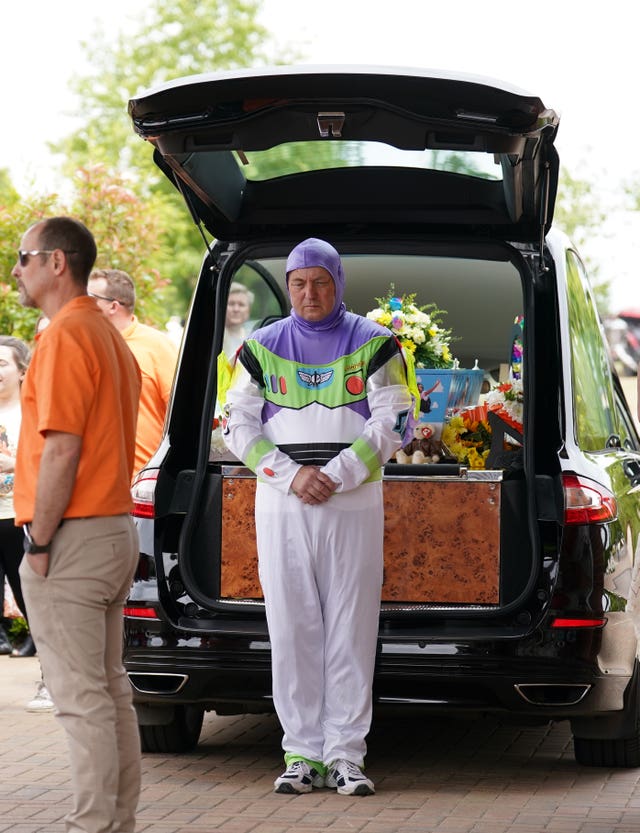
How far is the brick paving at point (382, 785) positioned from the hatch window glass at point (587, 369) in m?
1.31

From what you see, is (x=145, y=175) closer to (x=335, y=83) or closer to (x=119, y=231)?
(x=119, y=231)

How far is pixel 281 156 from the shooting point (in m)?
5.89

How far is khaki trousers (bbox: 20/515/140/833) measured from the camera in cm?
413

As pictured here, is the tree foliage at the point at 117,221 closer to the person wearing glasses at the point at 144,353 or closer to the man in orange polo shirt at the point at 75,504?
the person wearing glasses at the point at 144,353

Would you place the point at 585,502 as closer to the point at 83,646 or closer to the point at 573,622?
the point at 573,622

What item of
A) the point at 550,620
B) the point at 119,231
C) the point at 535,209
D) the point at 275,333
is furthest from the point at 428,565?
the point at 119,231

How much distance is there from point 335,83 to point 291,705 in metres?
2.26

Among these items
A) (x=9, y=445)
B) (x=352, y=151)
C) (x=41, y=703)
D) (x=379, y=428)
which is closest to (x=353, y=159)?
(x=352, y=151)

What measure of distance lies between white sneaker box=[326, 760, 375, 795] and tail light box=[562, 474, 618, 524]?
1190mm

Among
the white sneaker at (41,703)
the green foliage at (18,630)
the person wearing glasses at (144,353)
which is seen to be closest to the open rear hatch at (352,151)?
the person wearing glasses at (144,353)

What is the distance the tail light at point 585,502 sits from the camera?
540cm

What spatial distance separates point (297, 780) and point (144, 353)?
3079mm

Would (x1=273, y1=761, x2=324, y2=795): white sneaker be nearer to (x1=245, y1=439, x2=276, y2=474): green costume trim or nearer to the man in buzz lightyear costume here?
the man in buzz lightyear costume

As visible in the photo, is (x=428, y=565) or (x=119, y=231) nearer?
(x=428, y=565)
